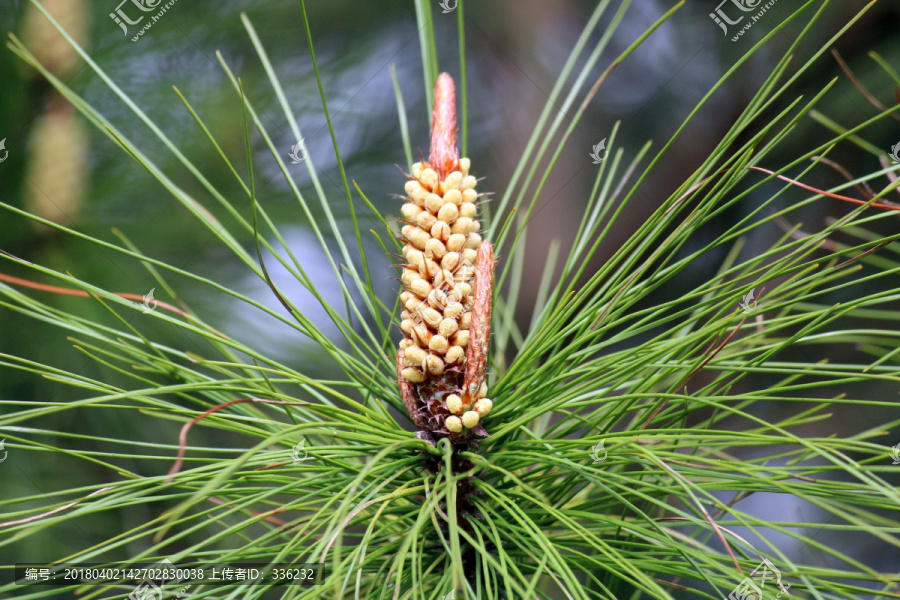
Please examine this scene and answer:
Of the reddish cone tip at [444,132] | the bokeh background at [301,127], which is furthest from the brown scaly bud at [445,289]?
the bokeh background at [301,127]

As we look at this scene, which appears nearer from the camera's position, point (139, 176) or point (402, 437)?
point (402, 437)

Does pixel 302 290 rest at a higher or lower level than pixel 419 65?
lower

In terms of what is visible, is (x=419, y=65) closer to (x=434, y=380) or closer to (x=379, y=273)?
(x=379, y=273)

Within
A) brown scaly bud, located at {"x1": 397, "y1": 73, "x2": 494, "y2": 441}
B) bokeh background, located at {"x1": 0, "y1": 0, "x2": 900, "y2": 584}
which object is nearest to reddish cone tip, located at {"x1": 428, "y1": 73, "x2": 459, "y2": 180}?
brown scaly bud, located at {"x1": 397, "y1": 73, "x2": 494, "y2": 441}

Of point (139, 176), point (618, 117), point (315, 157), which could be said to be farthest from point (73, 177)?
point (618, 117)

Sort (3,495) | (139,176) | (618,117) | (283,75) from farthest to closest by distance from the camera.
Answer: (618,117)
(283,75)
(139,176)
(3,495)

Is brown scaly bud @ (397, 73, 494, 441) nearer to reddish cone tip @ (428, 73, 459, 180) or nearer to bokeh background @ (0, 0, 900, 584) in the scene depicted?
reddish cone tip @ (428, 73, 459, 180)

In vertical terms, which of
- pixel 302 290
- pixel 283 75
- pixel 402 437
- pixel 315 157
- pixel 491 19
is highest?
pixel 491 19

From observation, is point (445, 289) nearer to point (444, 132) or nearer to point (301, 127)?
point (444, 132)
